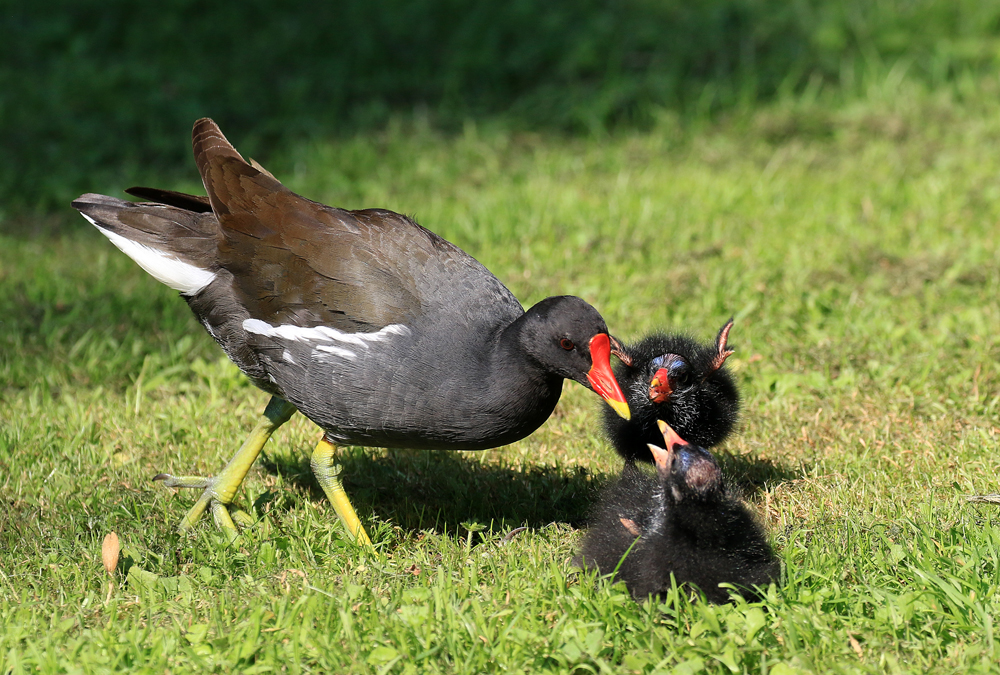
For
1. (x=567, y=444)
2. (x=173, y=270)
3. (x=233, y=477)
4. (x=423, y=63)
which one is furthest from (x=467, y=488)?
(x=423, y=63)

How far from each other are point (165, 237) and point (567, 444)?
63.9 inches

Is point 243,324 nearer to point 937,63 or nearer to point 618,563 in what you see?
point 618,563

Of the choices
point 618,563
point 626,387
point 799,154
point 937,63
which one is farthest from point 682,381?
point 937,63

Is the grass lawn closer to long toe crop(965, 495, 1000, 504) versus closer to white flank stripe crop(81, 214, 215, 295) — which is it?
long toe crop(965, 495, 1000, 504)

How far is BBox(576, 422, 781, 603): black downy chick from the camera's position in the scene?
9.21 feet

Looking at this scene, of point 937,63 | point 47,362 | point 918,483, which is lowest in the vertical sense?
point 47,362

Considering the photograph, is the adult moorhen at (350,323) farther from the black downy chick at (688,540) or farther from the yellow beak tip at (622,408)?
the black downy chick at (688,540)

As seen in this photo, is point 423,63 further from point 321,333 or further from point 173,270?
point 321,333

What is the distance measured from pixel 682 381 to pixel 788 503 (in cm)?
53

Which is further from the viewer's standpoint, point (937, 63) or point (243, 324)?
point (937, 63)

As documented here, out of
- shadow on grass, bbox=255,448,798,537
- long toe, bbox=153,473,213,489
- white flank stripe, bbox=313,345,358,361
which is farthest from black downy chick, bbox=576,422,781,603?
long toe, bbox=153,473,213,489

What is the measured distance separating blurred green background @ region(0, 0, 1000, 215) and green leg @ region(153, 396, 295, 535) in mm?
3606

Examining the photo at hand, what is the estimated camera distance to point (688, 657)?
260 centimetres

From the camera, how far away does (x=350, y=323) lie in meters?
3.18
